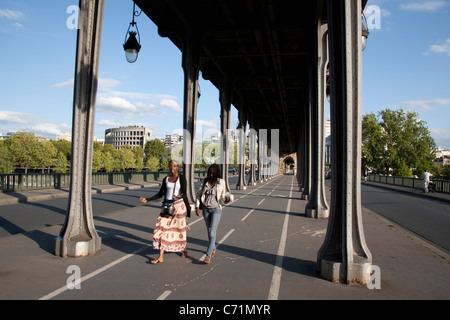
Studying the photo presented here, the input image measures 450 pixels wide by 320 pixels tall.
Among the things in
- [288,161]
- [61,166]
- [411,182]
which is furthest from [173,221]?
[288,161]

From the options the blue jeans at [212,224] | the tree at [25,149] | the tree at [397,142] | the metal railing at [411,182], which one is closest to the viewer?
the blue jeans at [212,224]

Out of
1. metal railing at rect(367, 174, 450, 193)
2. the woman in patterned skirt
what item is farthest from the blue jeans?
metal railing at rect(367, 174, 450, 193)

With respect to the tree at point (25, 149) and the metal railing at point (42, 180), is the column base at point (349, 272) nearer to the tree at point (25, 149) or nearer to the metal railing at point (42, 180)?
the metal railing at point (42, 180)

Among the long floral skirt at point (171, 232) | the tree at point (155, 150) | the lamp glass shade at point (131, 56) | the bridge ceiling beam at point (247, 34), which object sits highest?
the tree at point (155, 150)

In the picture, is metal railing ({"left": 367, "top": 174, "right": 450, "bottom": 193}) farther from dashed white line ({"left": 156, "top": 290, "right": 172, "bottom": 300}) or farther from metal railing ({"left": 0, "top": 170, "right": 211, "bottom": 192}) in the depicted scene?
dashed white line ({"left": 156, "top": 290, "right": 172, "bottom": 300})

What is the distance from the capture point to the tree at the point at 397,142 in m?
76.6

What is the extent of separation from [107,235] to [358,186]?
6.41 m

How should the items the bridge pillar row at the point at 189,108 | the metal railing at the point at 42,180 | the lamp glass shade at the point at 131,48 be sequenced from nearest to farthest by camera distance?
the lamp glass shade at the point at 131,48 < the bridge pillar row at the point at 189,108 < the metal railing at the point at 42,180

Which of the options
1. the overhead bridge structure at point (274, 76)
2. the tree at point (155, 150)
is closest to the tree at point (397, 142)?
the overhead bridge structure at point (274, 76)

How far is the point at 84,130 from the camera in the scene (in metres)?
7.22

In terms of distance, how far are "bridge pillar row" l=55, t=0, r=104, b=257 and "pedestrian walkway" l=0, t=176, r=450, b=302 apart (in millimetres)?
555

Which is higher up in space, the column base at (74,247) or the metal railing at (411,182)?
the metal railing at (411,182)

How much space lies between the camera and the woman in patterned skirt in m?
6.50
